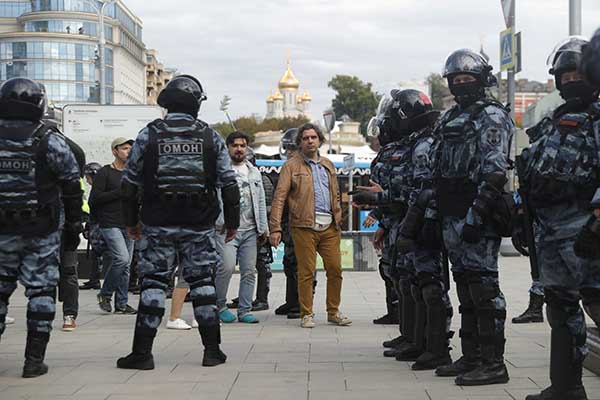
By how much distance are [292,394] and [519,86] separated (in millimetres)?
175479

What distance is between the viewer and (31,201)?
6684 mm

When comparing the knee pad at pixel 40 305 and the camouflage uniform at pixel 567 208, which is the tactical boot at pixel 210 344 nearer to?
the knee pad at pixel 40 305

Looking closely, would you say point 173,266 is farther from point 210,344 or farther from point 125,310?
point 125,310

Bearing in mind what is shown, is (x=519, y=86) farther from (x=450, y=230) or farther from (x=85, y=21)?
(x=450, y=230)

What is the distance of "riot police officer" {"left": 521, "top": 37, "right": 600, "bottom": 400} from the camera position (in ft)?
17.5

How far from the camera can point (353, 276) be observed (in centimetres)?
1691

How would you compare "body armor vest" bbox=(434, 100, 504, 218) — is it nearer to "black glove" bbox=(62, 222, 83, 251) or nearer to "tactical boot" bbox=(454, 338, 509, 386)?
"tactical boot" bbox=(454, 338, 509, 386)

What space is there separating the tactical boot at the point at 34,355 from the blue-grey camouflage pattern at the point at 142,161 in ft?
4.06

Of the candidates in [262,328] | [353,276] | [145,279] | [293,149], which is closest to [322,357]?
[145,279]

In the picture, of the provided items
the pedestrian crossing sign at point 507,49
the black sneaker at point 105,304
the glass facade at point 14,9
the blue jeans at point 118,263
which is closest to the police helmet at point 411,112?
the blue jeans at point 118,263

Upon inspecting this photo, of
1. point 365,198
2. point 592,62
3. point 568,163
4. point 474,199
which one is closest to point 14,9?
point 365,198

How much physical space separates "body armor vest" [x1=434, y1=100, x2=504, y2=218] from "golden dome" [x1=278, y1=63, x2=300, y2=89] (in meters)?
173

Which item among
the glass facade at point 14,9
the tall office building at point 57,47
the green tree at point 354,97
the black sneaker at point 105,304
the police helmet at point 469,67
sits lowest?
the black sneaker at point 105,304

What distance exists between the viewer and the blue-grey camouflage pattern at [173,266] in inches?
277
